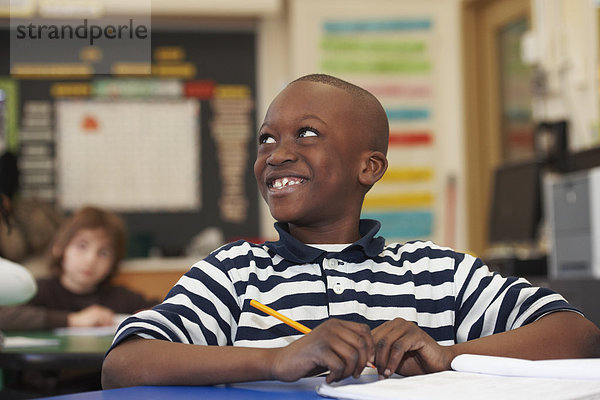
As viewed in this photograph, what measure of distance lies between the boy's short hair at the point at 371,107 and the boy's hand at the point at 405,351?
43 cm

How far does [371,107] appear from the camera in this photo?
47.0 inches

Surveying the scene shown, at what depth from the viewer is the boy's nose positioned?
1.10 metres

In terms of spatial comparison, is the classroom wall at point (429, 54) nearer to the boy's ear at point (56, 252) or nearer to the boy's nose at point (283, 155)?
the boy's ear at point (56, 252)

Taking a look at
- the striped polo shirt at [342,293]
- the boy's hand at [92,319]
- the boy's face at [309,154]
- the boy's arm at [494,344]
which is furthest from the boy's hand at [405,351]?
the boy's hand at [92,319]

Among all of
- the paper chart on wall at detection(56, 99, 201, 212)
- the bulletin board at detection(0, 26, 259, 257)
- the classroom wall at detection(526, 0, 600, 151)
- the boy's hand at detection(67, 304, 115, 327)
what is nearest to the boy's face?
the boy's hand at detection(67, 304, 115, 327)

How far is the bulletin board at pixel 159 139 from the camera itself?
4.61m

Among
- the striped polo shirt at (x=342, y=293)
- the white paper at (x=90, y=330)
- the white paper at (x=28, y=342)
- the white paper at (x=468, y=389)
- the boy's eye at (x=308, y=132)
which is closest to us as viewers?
the white paper at (x=468, y=389)

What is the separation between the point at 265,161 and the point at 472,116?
3.70 metres

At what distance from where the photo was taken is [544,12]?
395 centimetres

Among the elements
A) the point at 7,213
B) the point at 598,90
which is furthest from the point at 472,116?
the point at 7,213

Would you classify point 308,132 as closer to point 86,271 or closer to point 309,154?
point 309,154

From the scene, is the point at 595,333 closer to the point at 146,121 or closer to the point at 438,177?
the point at 438,177

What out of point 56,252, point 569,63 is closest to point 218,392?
point 56,252

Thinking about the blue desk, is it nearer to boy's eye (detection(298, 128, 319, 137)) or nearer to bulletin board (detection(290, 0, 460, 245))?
boy's eye (detection(298, 128, 319, 137))
